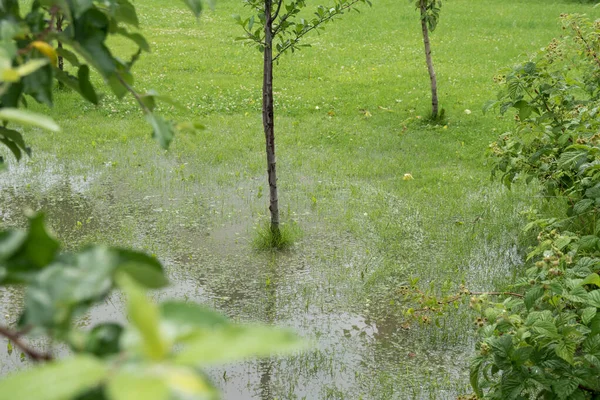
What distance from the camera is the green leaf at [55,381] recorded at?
41 cm

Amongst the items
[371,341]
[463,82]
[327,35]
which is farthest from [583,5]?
[371,341]

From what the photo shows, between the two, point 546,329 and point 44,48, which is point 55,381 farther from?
point 546,329

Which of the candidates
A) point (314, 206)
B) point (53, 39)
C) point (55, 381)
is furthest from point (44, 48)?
point (314, 206)

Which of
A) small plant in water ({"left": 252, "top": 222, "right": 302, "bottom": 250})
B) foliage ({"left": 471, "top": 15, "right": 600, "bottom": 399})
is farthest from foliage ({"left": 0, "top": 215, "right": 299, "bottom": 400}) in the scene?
small plant in water ({"left": 252, "top": 222, "right": 302, "bottom": 250})

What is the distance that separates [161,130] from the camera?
44.0 inches

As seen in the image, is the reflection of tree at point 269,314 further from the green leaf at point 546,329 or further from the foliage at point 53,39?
the foliage at point 53,39

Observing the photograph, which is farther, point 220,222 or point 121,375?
point 220,222

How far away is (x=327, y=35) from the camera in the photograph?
15094mm

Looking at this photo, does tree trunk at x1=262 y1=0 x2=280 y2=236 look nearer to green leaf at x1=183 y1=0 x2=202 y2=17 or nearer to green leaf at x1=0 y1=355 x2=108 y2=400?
green leaf at x1=183 y1=0 x2=202 y2=17

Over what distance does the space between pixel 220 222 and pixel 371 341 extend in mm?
2220

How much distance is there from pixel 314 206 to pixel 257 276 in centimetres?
136

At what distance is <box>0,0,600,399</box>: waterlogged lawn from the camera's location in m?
4.32

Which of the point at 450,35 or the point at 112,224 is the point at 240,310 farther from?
the point at 450,35

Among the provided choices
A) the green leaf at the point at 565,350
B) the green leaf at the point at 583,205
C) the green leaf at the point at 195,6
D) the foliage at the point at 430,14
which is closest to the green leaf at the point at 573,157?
the green leaf at the point at 583,205
